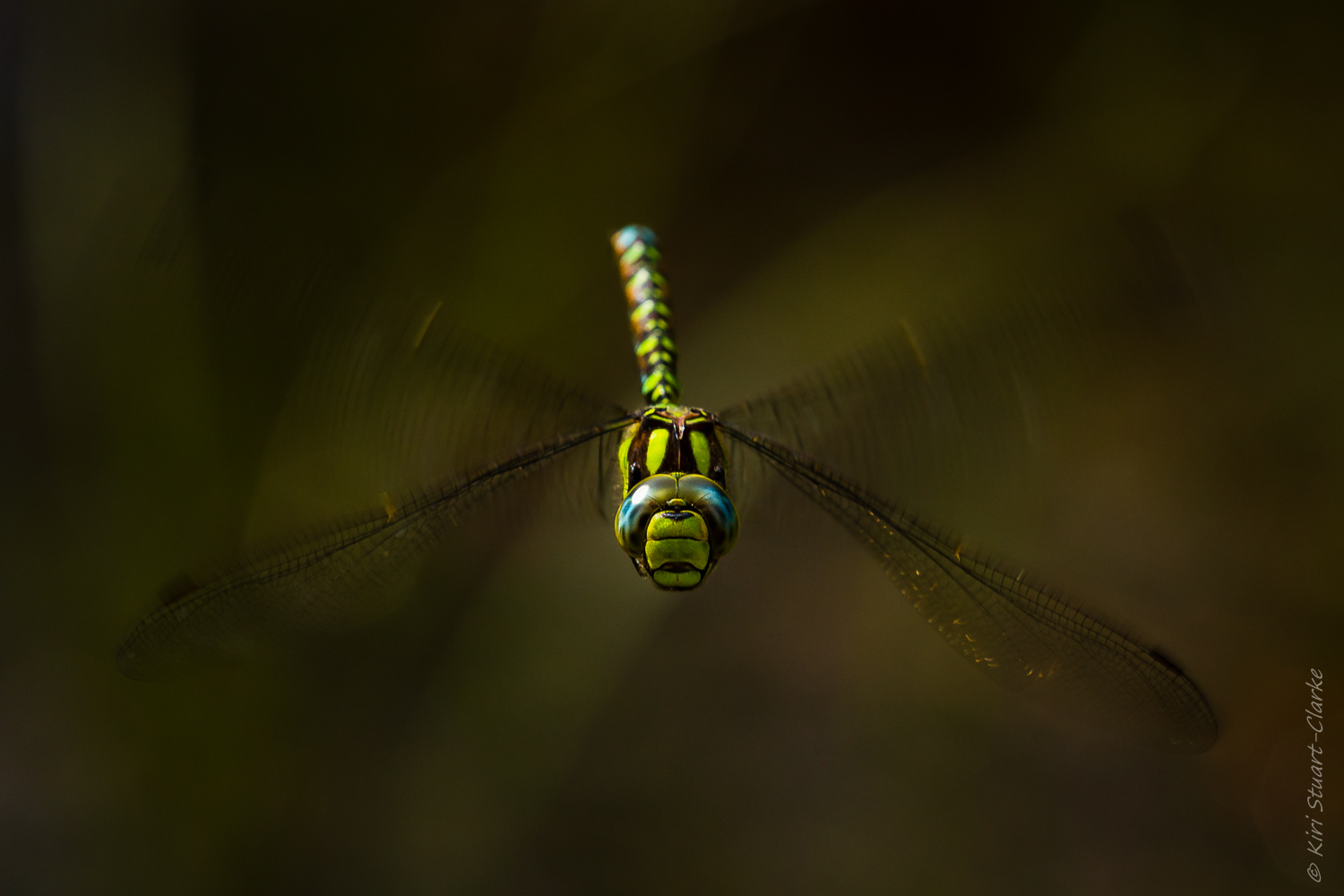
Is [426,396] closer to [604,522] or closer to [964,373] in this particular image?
[604,522]

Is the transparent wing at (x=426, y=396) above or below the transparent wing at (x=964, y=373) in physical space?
below

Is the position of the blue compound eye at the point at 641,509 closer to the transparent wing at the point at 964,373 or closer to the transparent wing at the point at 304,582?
the transparent wing at the point at 304,582

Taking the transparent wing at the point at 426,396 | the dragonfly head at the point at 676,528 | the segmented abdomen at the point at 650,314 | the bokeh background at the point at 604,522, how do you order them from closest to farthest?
1. the dragonfly head at the point at 676,528
2. the transparent wing at the point at 426,396
3. the segmented abdomen at the point at 650,314
4. the bokeh background at the point at 604,522

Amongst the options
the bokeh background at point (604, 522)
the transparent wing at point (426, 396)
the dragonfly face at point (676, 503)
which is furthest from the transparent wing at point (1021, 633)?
the bokeh background at point (604, 522)

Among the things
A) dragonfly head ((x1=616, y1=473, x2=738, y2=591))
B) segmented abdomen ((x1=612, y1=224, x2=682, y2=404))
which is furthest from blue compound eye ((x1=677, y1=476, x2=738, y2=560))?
segmented abdomen ((x1=612, y1=224, x2=682, y2=404))

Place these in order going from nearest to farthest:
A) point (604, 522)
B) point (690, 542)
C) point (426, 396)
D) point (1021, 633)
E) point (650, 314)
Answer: point (690, 542), point (1021, 633), point (426, 396), point (650, 314), point (604, 522)

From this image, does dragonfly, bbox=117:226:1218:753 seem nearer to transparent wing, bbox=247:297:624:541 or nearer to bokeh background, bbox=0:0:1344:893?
transparent wing, bbox=247:297:624:541

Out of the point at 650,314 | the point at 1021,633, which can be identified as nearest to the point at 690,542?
the point at 1021,633
